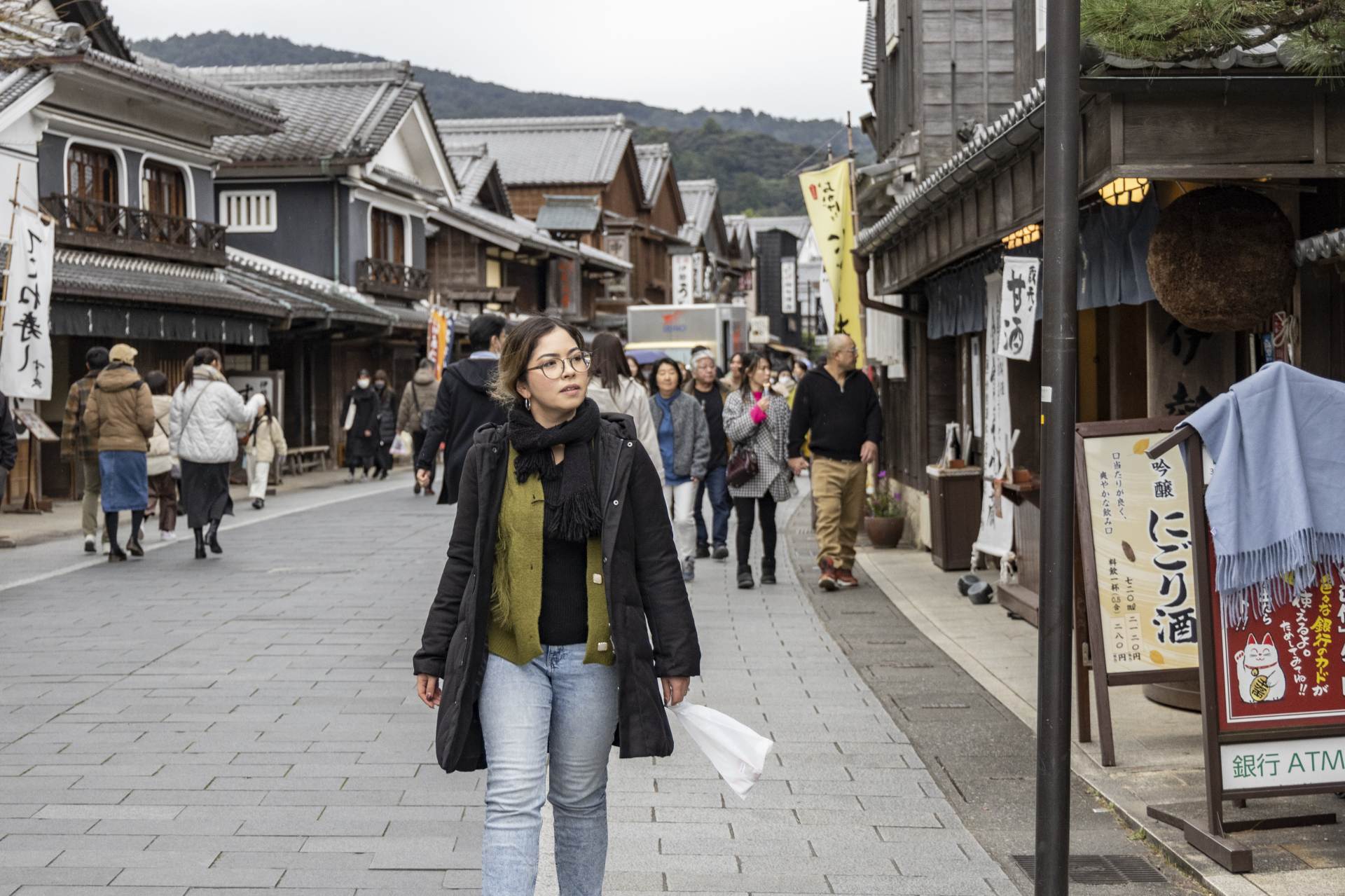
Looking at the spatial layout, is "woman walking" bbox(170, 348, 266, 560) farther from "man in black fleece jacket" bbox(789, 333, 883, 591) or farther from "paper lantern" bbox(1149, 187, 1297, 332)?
"paper lantern" bbox(1149, 187, 1297, 332)

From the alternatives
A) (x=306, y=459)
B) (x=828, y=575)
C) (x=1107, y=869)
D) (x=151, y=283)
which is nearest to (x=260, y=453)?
(x=151, y=283)

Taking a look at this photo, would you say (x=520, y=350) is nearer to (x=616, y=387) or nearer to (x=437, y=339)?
(x=616, y=387)

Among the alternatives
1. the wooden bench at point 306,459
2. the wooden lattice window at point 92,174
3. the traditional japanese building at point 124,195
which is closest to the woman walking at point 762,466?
the traditional japanese building at point 124,195

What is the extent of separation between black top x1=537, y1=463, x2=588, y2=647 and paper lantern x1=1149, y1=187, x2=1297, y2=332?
349 centimetres

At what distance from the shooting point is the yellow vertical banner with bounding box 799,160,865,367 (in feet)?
49.8

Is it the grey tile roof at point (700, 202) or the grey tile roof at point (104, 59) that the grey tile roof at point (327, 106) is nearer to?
the grey tile roof at point (104, 59)

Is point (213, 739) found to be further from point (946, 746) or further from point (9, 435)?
point (9, 435)

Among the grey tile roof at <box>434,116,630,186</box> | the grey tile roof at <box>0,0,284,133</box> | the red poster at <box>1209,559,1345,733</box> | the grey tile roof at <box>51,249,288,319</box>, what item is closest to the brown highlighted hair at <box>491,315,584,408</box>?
the red poster at <box>1209,559,1345,733</box>

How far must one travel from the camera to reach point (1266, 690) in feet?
16.7

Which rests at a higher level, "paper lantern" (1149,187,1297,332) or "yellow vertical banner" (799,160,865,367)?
"yellow vertical banner" (799,160,865,367)

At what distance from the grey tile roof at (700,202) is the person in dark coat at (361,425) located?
1555 inches

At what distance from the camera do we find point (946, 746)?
6.65m

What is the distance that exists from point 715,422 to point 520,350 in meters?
9.86

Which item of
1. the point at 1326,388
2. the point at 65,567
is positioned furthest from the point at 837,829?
the point at 65,567
